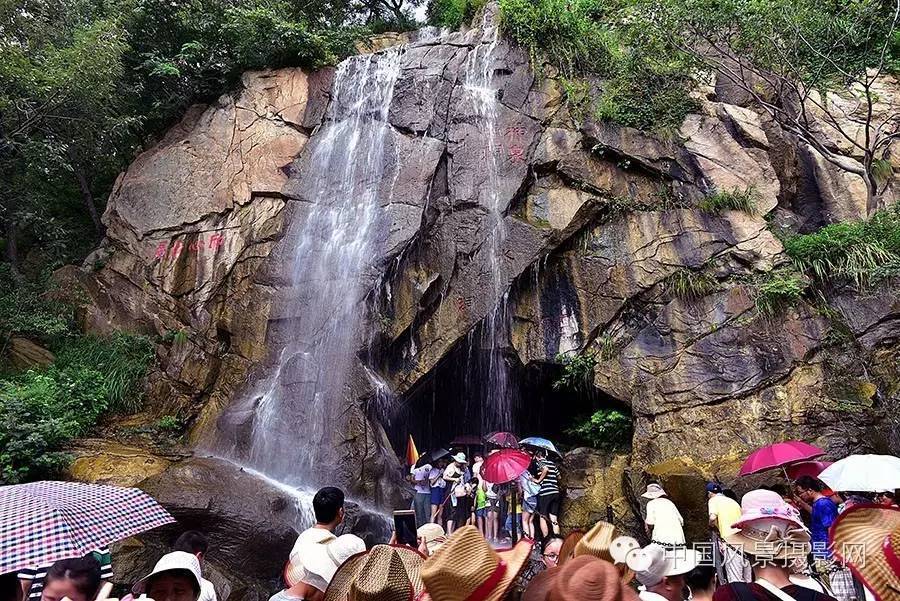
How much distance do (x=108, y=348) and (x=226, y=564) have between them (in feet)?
19.3

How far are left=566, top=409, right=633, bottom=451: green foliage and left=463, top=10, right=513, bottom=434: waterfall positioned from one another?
1.78 metres

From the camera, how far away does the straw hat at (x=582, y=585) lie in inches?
71.2

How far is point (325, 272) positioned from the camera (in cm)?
1040

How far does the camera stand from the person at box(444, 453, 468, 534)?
8125 millimetres

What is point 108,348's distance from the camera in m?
10.7

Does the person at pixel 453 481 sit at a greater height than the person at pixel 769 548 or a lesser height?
lesser

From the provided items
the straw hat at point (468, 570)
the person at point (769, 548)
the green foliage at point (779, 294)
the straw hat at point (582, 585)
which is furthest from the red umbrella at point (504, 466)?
the green foliage at point (779, 294)

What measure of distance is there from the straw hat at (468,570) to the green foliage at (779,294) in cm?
802

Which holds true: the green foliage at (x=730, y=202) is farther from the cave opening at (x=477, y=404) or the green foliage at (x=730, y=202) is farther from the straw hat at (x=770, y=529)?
the straw hat at (x=770, y=529)

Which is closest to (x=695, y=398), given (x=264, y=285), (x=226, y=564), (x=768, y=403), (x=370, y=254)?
(x=768, y=403)

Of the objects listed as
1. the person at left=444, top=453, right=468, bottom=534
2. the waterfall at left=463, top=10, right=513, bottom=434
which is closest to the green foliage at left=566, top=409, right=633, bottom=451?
the waterfall at left=463, top=10, right=513, bottom=434

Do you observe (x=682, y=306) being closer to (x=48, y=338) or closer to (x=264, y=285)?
(x=264, y=285)

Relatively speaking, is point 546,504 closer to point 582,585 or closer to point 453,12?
point 582,585

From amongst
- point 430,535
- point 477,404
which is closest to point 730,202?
point 477,404
